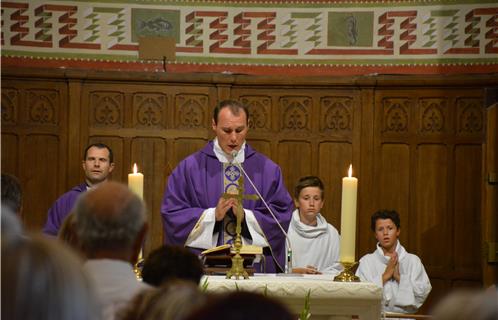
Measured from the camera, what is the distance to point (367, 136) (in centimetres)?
974

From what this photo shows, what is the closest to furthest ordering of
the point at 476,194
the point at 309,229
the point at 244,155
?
the point at 244,155 < the point at 309,229 < the point at 476,194

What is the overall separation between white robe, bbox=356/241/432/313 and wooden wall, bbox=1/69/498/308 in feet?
5.58

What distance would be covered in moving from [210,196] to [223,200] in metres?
0.88

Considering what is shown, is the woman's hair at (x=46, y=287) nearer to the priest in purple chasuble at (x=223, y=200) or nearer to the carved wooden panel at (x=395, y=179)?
the priest in purple chasuble at (x=223, y=200)

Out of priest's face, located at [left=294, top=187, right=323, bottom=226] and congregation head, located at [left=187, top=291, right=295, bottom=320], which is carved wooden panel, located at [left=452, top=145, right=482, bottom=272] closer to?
priest's face, located at [left=294, top=187, right=323, bottom=226]

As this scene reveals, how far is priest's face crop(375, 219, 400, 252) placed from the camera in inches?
316

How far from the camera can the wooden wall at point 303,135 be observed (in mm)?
9648

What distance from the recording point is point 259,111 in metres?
9.86

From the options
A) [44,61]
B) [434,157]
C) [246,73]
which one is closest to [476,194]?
[434,157]

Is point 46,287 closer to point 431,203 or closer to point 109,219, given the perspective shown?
point 109,219

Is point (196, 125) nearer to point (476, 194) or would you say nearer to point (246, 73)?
point (246, 73)

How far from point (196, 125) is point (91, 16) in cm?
147

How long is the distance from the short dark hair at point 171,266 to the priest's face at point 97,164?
4969 millimetres

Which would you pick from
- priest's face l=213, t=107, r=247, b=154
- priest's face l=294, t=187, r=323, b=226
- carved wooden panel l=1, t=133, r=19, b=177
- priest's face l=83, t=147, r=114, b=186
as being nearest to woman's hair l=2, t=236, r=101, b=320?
priest's face l=213, t=107, r=247, b=154
